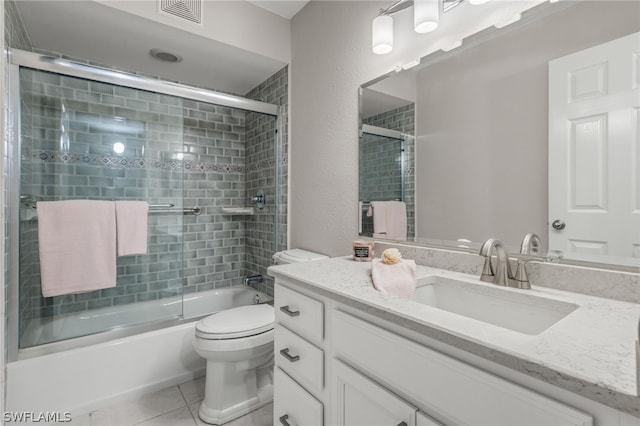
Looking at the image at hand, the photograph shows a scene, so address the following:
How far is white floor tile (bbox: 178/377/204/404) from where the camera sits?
70.2 inches

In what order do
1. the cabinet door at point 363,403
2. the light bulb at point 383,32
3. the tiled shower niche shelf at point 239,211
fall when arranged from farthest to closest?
the tiled shower niche shelf at point 239,211
the light bulb at point 383,32
the cabinet door at point 363,403

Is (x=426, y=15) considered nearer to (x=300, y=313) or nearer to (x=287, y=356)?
(x=300, y=313)

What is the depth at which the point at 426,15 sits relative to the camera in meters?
1.23

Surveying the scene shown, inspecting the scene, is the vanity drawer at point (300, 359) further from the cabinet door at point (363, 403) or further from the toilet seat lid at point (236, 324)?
the toilet seat lid at point (236, 324)

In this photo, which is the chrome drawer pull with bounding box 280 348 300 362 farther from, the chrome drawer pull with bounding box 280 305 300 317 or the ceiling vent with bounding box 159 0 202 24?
the ceiling vent with bounding box 159 0 202 24

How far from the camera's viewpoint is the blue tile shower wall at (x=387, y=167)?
55.9 inches

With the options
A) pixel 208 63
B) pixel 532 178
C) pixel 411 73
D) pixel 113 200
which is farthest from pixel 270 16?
pixel 532 178

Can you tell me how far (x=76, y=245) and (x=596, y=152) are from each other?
8.04 ft

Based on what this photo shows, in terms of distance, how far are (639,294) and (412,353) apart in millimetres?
655

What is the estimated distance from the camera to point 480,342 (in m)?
0.58

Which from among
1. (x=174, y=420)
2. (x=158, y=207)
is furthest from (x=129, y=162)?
(x=174, y=420)

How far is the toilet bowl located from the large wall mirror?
101 centimetres

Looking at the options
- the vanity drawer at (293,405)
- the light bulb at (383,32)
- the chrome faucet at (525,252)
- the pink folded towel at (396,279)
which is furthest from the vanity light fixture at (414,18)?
the vanity drawer at (293,405)

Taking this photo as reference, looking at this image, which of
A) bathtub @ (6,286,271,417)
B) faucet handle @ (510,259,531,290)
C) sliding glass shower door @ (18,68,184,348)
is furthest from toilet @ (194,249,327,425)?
faucet handle @ (510,259,531,290)
